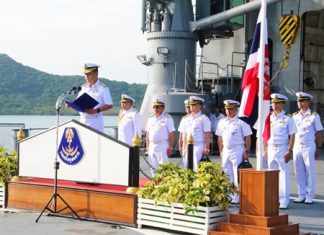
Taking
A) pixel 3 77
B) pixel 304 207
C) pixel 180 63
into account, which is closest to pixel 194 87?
pixel 180 63

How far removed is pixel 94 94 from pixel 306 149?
314 centimetres

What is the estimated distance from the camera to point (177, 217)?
Answer: 6.00 metres

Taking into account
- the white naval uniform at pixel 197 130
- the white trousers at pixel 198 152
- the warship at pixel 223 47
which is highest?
the warship at pixel 223 47

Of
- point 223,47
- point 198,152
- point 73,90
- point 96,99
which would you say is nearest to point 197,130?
point 198,152

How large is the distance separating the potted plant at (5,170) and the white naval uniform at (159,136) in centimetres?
200

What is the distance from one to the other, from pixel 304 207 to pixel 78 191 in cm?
306

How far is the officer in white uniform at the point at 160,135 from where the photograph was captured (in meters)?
8.70

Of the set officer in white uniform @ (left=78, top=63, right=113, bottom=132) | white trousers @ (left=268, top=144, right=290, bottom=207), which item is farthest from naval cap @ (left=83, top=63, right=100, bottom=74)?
white trousers @ (left=268, top=144, right=290, bottom=207)

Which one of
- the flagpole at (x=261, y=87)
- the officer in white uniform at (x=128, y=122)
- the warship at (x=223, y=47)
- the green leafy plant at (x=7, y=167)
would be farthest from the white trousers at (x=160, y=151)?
the warship at (x=223, y=47)

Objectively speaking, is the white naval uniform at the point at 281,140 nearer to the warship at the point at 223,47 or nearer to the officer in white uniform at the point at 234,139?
the officer in white uniform at the point at 234,139

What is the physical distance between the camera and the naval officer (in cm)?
757

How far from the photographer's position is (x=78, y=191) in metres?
6.89

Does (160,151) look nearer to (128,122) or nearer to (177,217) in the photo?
(128,122)

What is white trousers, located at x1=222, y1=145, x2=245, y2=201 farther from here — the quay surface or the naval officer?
the naval officer
